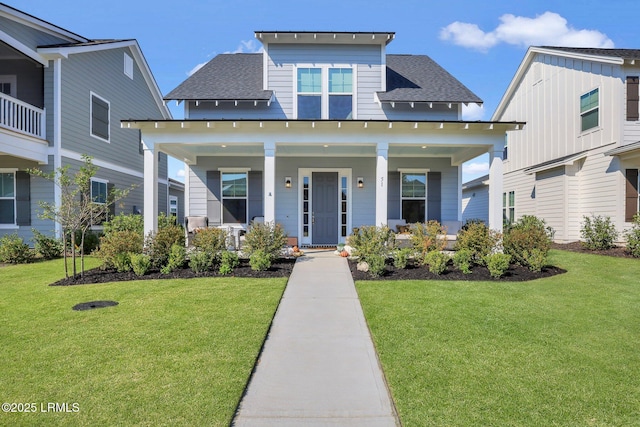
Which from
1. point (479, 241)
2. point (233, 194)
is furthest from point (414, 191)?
point (233, 194)

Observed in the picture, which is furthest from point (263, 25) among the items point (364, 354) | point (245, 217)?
point (364, 354)

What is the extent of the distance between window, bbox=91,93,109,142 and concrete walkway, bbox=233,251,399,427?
10.7m

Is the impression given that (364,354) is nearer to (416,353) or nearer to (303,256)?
(416,353)

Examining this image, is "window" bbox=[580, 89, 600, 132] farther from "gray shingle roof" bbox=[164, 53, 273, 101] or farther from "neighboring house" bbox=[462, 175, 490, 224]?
"gray shingle roof" bbox=[164, 53, 273, 101]

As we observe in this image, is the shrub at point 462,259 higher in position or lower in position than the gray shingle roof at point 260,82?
lower

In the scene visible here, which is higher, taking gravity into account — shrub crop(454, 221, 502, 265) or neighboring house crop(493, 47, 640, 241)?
neighboring house crop(493, 47, 640, 241)

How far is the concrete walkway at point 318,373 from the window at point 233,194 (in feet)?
21.8

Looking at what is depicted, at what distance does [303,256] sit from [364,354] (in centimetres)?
565

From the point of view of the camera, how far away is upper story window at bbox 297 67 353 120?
37.2ft

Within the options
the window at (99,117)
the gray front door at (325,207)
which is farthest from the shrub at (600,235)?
the window at (99,117)

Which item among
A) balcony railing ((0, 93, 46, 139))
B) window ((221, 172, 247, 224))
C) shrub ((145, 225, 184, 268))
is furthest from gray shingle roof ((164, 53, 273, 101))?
shrub ((145, 225, 184, 268))

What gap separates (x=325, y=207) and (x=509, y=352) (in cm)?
831

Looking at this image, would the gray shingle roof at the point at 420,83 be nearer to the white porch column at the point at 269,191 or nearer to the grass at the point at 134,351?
the white porch column at the point at 269,191

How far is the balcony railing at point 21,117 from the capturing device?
9070mm
